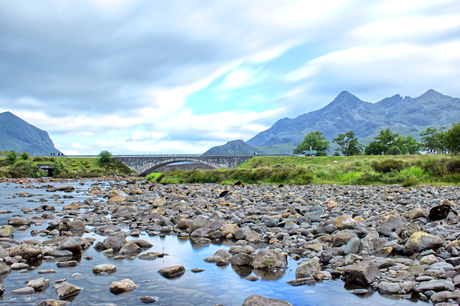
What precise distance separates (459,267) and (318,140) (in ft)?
370

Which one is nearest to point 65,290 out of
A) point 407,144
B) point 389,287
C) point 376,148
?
point 389,287

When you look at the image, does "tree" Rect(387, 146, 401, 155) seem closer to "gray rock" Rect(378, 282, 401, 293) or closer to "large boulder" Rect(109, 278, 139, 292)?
"gray rock" Rect(378, 282, 401, 293)

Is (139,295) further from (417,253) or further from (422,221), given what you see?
(422,221)

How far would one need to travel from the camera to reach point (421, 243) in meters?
5.76

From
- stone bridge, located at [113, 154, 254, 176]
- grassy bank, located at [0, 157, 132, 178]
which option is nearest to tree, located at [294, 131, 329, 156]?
stone bridge, located at [113, 154, 254, 176]

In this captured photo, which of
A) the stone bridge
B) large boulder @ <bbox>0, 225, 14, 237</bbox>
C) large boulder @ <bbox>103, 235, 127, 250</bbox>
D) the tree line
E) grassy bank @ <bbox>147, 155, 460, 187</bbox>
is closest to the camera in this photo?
large boulder @ <bbox>103, 235, 127, 250</bbox>

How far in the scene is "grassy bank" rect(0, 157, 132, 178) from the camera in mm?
73250

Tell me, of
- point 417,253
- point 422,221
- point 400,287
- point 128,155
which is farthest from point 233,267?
point 128,155

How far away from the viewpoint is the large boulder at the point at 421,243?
5680 millimetres

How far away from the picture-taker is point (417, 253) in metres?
5.71

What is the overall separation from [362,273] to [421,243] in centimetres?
180

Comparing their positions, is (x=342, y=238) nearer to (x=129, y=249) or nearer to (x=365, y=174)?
(x=129, y=249)

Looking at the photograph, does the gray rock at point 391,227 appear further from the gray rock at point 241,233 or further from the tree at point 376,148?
the tree at point 376,148

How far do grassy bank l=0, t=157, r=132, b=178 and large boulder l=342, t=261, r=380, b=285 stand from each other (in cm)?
8098
